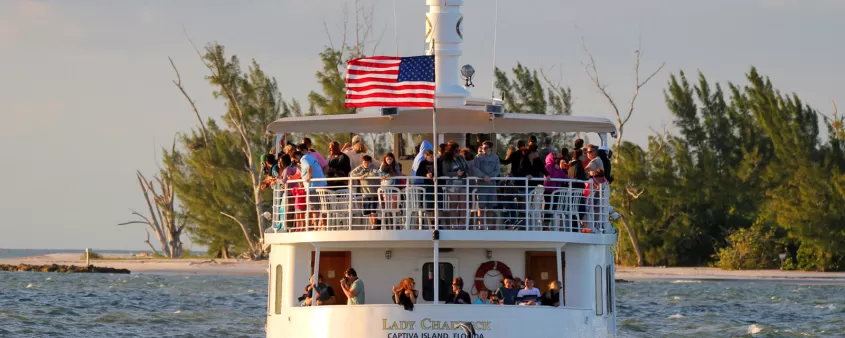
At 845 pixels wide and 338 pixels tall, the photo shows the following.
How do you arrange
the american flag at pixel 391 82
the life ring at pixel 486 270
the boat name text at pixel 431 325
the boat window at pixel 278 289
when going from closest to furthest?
1. the boat name text at pixel 431 325
2. the american flag at pixel 391 82
3. the life ring at pixel 486 270
4. the boat window at pixel 278 289

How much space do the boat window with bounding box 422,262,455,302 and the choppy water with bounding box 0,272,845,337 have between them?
14.2 meters

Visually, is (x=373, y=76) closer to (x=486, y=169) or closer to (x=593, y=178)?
(x=486, y=169)

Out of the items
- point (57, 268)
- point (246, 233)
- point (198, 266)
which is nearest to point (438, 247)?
point (198, 266)

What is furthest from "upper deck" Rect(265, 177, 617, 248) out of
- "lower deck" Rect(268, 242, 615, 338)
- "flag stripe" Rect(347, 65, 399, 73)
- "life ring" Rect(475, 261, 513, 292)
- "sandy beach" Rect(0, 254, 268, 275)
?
"sandy beach" Rect(0, 254, 268, 275)

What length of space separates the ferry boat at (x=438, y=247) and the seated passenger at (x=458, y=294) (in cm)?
38

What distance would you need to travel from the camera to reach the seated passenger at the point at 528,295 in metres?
18.4

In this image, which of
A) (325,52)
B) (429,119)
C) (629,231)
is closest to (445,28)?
(429,119)

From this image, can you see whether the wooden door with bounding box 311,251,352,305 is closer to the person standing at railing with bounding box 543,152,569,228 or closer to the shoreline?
the person standing at railing with bounding box 543,152,569,228

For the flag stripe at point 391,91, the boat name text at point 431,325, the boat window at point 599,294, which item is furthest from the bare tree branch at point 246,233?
the boat name text at point 431,325

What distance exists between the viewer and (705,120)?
64125mm

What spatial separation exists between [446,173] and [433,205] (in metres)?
0.54

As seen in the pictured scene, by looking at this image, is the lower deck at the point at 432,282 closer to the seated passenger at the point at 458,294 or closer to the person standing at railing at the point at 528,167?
the seated passenger at the point at 458,294

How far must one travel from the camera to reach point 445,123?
2150 cm

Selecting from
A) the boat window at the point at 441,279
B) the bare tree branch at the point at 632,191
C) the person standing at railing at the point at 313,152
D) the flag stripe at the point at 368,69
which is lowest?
the boat window at the point at 441,279
